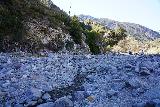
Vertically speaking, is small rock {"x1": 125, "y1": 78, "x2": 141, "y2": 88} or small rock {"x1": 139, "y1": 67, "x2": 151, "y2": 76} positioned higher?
small rock {"x1": 139, "y1": 67, "x2": 151, "y2": 76}

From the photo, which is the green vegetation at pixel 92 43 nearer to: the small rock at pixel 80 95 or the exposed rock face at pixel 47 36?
the exposed rock face at pixel 47 36

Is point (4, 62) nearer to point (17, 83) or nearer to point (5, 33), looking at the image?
point (17, 83)

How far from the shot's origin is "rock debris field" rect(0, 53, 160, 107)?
9656 mm

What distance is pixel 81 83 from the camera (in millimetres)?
11281

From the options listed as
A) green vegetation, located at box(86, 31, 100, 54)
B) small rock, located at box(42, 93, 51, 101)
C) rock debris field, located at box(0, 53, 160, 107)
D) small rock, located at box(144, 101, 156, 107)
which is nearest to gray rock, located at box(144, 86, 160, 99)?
rock debris field, located at box(0, 53, 160, 107)

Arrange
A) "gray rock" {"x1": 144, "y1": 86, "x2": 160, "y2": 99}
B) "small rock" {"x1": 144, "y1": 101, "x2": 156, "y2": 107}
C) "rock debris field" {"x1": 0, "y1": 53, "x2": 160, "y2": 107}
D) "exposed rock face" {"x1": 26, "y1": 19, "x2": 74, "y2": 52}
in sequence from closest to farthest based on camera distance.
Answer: "small rock" {"x1": 144, "y1": 101, "x2": 156, "y2": 107}, "gray rock" {"x1": 144, "y1": 86, "x2": 160, "y2": 99}, "rock debris field" {"x1": 0, "y1": 53, "x2": 160, "y2": 107}, "exposed rock face" {"x1": 26, "y1": 19, "x2": 74, "y2": 52}

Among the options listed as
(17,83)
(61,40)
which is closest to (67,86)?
(17,83)

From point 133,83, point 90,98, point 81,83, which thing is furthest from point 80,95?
point 133,83

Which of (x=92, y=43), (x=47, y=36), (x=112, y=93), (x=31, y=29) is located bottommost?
(x=92, y=43)

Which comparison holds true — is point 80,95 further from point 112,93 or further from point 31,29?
point 31,29

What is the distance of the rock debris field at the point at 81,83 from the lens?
9656 millimetres

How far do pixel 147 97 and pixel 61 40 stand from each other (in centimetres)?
1997

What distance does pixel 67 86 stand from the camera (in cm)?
1112

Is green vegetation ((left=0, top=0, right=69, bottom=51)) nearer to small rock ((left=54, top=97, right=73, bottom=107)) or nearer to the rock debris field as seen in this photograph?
the rock debris field
